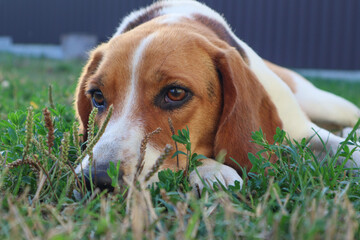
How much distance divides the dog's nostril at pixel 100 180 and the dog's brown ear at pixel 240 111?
916 millimetres

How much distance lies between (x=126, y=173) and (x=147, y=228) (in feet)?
1.87

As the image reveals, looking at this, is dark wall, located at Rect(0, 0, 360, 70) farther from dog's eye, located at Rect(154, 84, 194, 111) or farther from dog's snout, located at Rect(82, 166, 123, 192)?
dog's snout, located at Rect(82, 166, 123, 192)

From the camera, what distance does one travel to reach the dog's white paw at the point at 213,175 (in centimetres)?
254

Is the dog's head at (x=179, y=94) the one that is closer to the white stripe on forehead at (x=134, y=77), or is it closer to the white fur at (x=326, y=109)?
the white stripe on forehead at (x=134, y=77)

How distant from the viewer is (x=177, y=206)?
1.83 m

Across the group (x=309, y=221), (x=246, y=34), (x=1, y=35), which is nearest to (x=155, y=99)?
(x=309, y=221)

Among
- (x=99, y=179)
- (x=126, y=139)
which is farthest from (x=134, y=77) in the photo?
(x=99, y=179)

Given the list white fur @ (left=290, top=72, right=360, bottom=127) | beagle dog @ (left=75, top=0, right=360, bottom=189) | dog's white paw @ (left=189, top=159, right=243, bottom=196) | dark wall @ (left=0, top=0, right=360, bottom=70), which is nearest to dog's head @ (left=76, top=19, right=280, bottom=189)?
beagle dog @ (left=75, top=0, right=360, bottom=189)

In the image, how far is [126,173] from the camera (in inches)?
90.2

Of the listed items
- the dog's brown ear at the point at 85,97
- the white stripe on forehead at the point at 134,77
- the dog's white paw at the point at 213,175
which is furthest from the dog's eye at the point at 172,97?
the dog's brown ear at the point at 85,97

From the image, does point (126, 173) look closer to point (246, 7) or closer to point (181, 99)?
point (181, 99)

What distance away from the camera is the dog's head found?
9.04 feet

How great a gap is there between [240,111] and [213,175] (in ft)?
1.84

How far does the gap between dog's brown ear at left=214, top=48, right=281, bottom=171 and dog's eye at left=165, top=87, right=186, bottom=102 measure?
33 cm
